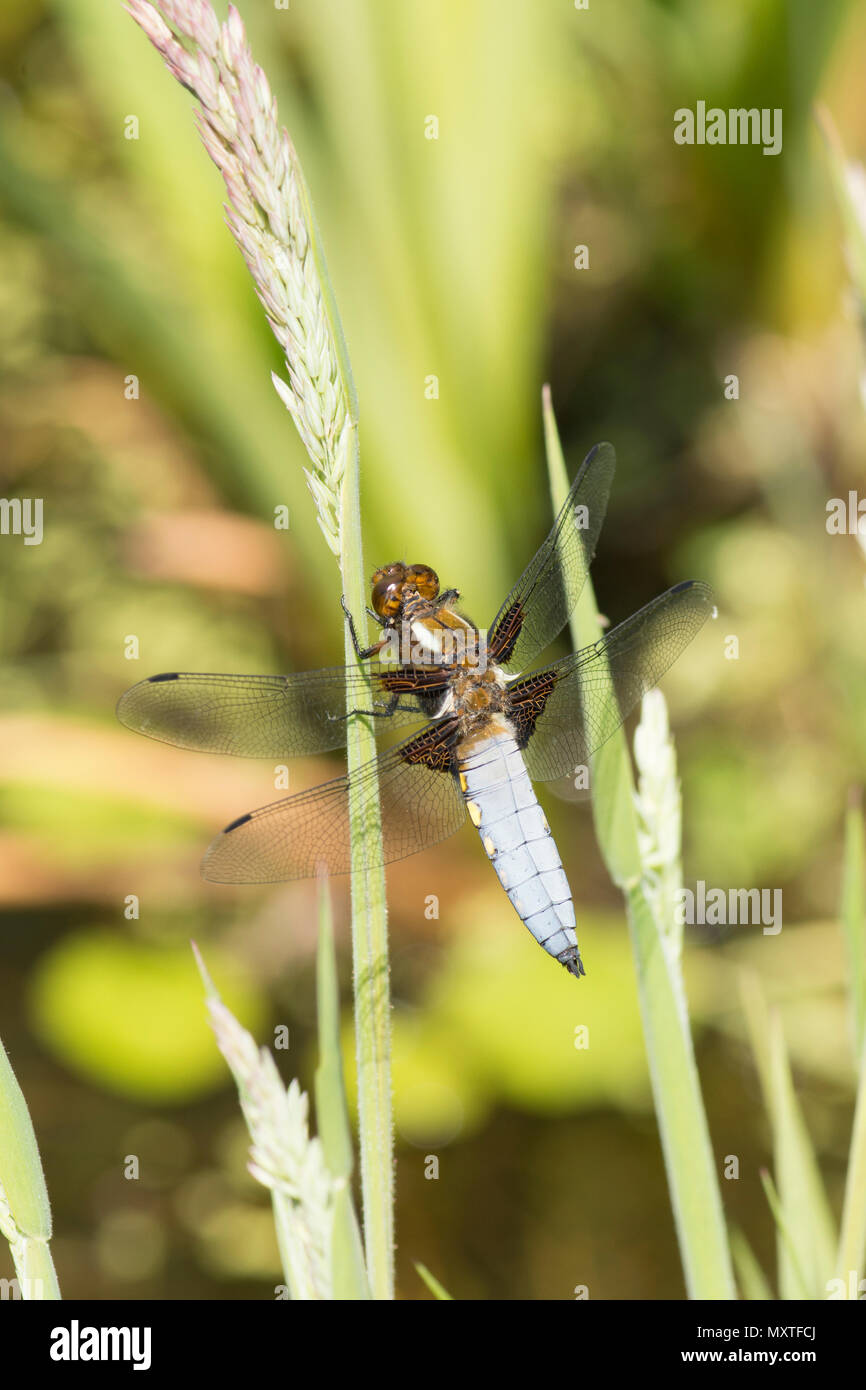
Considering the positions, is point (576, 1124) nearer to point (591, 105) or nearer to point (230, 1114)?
point (230, 1114)

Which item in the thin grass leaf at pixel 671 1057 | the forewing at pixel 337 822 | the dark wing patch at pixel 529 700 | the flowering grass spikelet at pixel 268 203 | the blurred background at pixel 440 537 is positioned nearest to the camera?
the flowering grass spikelet at pixel 268 203

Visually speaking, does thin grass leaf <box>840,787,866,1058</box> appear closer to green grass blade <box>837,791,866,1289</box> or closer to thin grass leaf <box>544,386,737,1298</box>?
green grass blade <box>837,791,866,1289</box>

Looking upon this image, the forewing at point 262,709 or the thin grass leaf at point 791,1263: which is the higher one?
the forewing at point 262,709

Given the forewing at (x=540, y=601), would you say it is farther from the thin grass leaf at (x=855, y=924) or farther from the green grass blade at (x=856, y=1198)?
the green grass blade at (x=856, y=1198)

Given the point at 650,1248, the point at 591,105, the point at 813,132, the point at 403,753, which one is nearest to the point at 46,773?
the point at 403,753

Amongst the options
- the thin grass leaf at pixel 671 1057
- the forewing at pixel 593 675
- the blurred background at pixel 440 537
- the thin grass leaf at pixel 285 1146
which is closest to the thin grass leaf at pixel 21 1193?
the thin grass leaf at pixel 285 1146

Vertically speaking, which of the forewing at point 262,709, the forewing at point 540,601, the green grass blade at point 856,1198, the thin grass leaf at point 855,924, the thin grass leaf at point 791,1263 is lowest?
the thin grass leaf at point 791,1263

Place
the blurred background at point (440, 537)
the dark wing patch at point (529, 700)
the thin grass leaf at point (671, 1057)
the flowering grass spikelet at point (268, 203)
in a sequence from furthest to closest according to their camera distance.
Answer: the blurred background at point (440, 537) < the dark wing patch at point (529, 700) < the thin grass leaf at point (671, 1057) < the flowering grass spikelet at point (268, 203)

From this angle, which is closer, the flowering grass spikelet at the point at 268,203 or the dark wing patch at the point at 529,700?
the flowering grass spikelet at the point at 268,203
